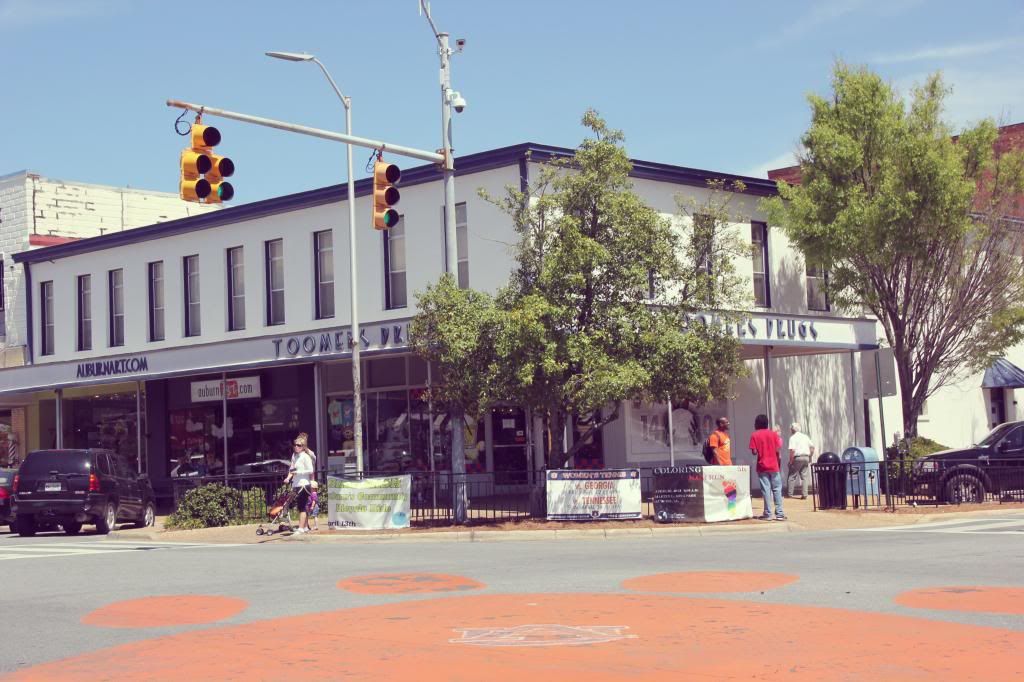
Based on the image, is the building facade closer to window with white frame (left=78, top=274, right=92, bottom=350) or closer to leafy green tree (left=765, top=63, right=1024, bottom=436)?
window with white frame (left=78, top=274, right=92, bottom=350)

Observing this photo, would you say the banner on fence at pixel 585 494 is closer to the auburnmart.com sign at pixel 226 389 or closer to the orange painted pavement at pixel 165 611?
the orange painted pavement at pixel 165 611

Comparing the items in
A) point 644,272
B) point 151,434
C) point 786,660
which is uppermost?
point 644,272

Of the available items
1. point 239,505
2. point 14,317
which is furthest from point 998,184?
point 14,317

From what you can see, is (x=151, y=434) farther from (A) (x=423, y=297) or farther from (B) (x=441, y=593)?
(B) (x=441, y=593)

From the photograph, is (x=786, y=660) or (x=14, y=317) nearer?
(x=786, y=660)

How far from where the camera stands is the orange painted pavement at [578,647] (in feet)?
27.7

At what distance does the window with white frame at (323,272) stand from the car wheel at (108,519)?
7571mm

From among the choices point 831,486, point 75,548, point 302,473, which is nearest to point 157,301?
point 302,473

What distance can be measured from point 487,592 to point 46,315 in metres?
29.6

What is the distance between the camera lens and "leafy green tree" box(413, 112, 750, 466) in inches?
849

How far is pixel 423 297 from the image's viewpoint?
2248 centimetres

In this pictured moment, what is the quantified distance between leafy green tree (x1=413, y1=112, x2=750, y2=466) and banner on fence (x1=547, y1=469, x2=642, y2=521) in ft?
3.37

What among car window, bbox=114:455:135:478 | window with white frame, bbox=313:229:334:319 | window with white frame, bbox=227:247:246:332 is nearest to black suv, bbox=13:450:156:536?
car window, bbox=114:455:135:478

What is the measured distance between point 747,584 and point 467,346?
949 centimetres
